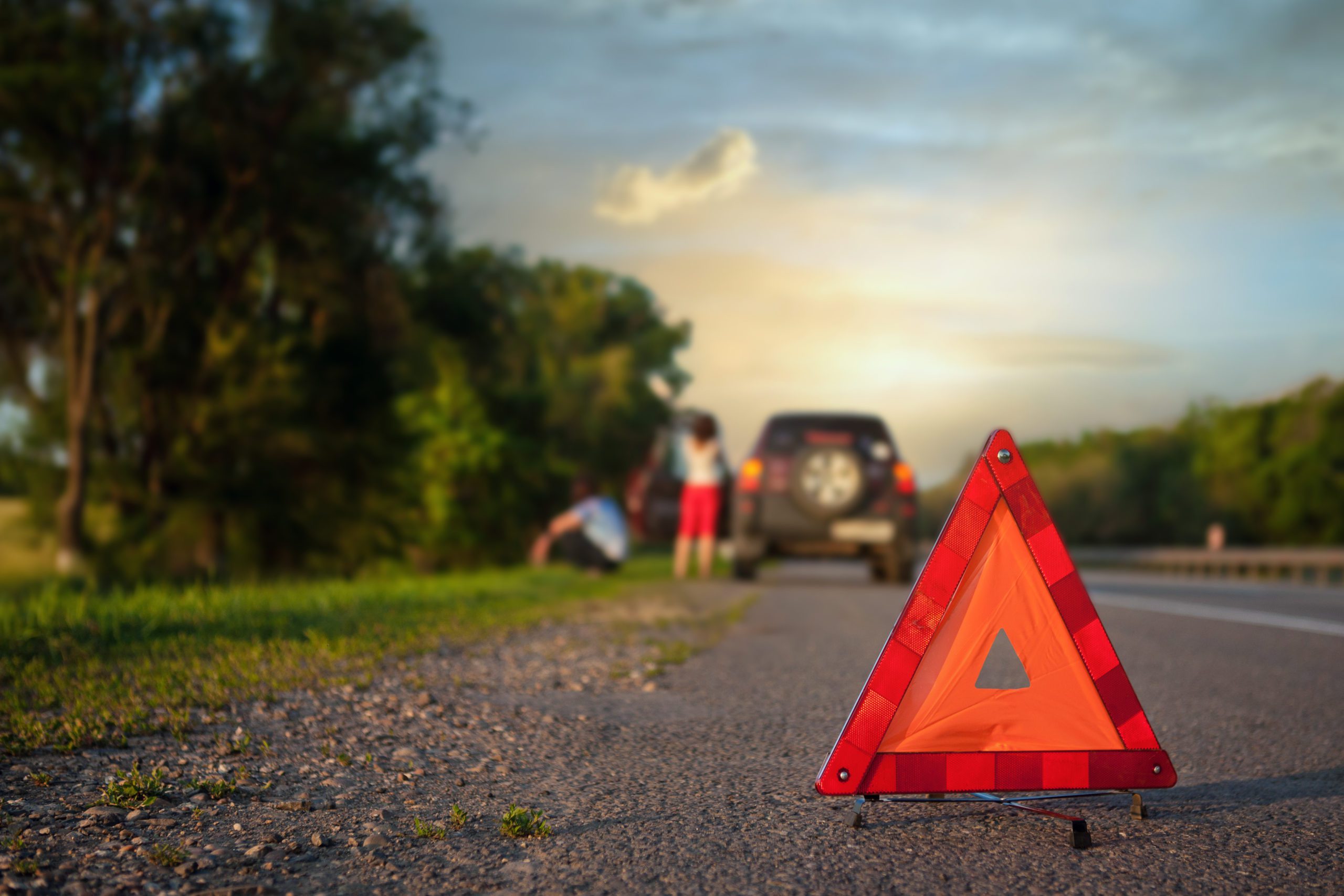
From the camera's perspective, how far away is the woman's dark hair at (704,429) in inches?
600

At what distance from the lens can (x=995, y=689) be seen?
149 inches

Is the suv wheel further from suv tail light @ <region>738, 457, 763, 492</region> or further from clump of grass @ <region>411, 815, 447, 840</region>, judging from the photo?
clump of grass @ <region>411, 815, 447, 840</region>

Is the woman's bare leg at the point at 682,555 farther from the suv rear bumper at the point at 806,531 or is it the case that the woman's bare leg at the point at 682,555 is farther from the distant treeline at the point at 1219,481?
the distant treeline at the point at 1219,481

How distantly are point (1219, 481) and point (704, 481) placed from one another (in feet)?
221

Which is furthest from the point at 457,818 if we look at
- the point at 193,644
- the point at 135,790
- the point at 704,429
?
the point at 704,429

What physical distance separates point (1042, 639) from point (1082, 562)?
38.8 metres

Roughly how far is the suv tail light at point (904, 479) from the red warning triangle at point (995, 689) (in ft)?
35.2

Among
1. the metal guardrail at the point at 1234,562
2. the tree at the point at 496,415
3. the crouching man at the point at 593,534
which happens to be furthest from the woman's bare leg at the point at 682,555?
the tree at the point at 496,415

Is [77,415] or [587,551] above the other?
[77,415]

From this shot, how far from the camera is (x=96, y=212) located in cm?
2631

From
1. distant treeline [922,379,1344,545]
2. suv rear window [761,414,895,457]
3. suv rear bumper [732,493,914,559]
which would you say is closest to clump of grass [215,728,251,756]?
suv rear bumper [732,493,914,559]

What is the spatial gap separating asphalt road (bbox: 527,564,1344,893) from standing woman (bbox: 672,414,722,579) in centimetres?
781

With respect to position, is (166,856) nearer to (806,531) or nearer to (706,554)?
(806,531)

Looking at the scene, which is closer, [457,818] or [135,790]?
[457,818]
